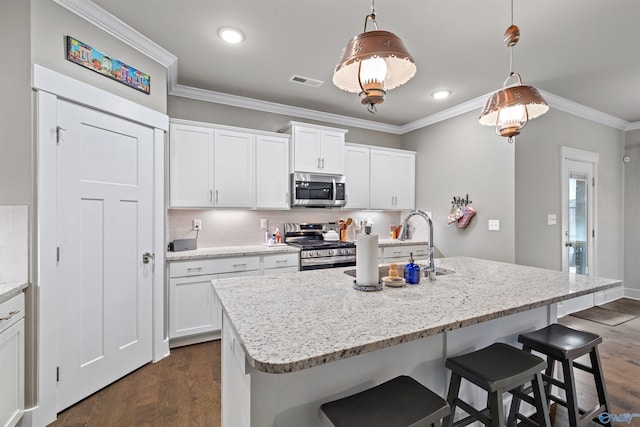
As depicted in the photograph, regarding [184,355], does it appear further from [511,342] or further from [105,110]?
[511,342]

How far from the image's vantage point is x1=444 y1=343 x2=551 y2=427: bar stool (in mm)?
1254

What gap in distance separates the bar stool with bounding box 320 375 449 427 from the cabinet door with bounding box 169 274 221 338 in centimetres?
229

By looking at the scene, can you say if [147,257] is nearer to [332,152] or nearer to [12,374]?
[12,374]

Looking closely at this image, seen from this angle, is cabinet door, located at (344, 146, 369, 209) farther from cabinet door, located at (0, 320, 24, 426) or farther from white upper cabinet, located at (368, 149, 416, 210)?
cabinet door, located at (0, 320, 24, 426)

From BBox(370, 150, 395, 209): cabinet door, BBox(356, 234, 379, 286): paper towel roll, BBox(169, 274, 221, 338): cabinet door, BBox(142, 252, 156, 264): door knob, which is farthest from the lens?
BBox(370, 150, 395, 209): cabinet door

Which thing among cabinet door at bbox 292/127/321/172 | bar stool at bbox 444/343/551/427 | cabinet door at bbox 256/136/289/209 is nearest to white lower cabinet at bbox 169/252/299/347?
cabinet door at bbox 256/136/289/209

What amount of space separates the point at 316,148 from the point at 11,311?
3063 mm

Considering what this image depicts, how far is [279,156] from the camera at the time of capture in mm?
3729

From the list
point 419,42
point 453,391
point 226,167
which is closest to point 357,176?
Answer: point 226,167

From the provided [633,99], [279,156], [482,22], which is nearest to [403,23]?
[482,22]

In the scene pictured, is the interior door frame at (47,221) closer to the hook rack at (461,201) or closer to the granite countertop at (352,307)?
the granite countertop at (352,307)

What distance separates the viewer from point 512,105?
1.69m

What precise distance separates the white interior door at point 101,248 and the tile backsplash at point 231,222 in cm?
81

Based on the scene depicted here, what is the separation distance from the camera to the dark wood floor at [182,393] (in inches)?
78.0
